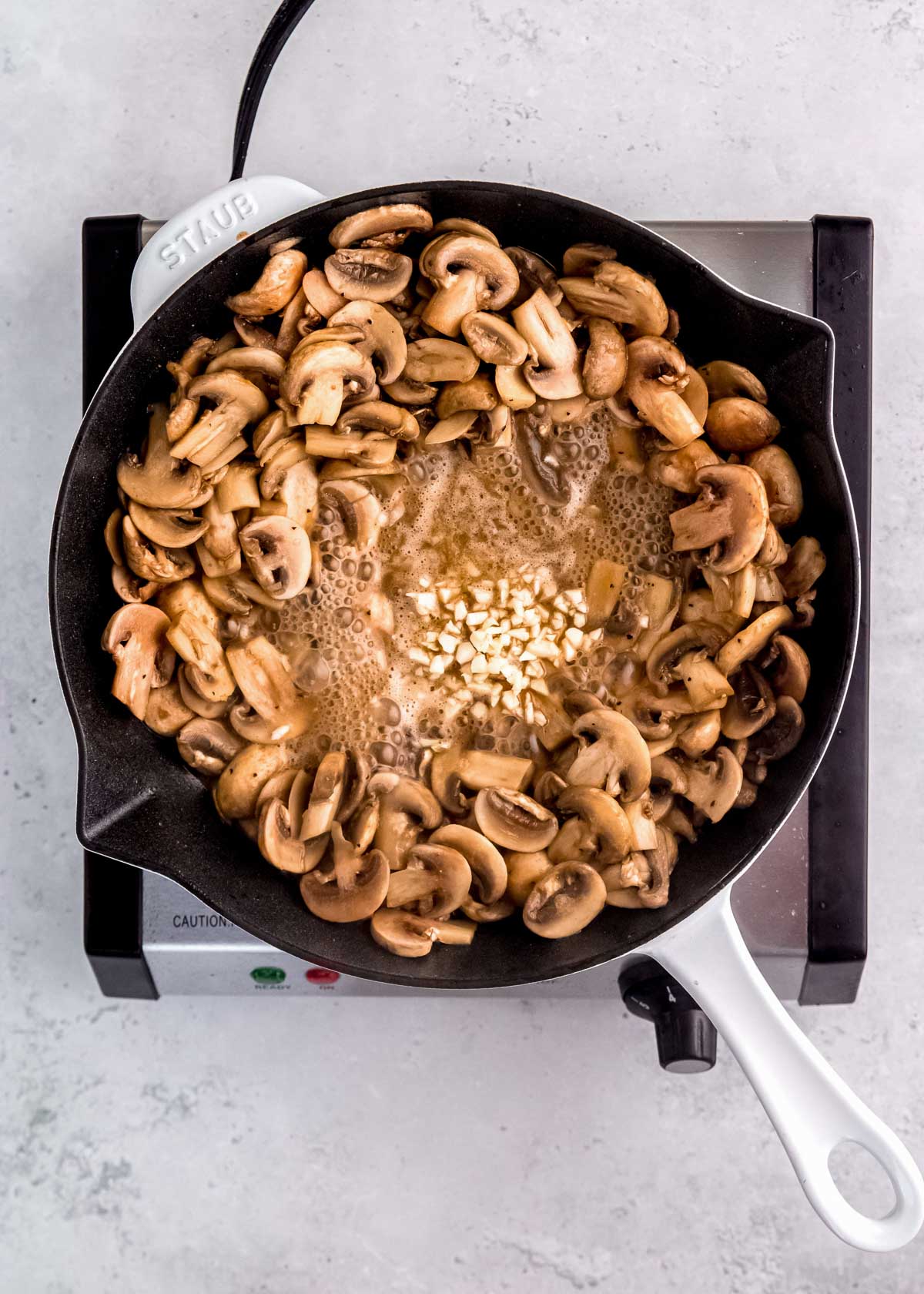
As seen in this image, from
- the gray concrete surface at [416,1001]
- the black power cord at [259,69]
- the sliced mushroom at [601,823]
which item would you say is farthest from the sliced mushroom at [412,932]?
the black power cord at [259,69]

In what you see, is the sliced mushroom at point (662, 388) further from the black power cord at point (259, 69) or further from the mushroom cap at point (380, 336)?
the black power cord at point (259, 69)

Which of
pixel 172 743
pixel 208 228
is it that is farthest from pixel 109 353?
pixel 172 743

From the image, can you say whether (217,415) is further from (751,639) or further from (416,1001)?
(416,1001)

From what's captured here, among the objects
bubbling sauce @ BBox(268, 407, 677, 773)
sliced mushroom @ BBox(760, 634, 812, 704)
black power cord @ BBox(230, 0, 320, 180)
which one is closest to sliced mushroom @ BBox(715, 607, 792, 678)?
sliced mushroom @ BBox(760, 634, 812, 704)

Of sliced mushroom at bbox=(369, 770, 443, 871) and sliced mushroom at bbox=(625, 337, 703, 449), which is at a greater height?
sliced mushroom at bbox=(625, 337, 703, 449)

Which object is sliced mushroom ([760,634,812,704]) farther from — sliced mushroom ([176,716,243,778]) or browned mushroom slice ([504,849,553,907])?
sliced mushroom ([176,716,243,778])

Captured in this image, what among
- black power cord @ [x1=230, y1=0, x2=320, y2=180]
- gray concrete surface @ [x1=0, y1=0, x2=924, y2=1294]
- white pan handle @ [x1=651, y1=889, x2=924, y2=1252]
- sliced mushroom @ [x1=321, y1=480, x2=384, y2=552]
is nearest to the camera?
white pan handle @ [x1=651, y1=889, x2=924, y2=1252]

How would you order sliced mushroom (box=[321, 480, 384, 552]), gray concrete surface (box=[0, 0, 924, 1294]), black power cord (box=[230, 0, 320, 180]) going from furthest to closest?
gray concrete surface (box=[0, 0, 924, 1294]) → black power cord (box=[230, 0, 320, 180]) → sliced mushroom (box=[321, 480, 384, 552])
